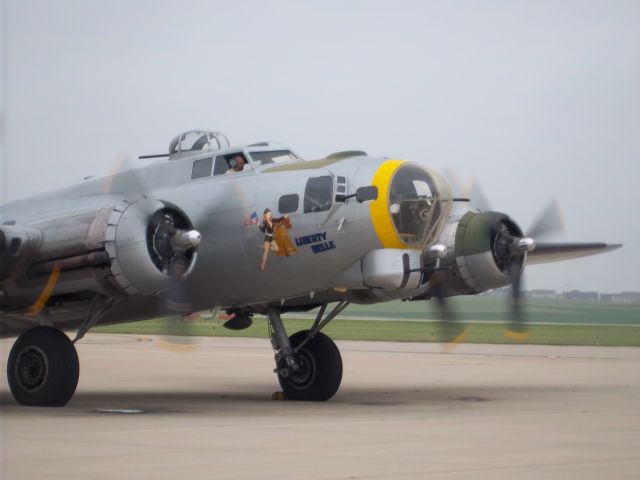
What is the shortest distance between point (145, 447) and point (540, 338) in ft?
134

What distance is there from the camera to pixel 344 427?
15438mm

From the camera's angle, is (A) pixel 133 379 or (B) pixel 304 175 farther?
(A) pixel 133 379

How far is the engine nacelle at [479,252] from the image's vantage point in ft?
65.6

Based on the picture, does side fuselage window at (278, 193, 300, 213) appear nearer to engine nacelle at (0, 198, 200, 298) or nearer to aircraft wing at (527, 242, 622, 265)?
engine nacelle at (0, 198, 200, 298)

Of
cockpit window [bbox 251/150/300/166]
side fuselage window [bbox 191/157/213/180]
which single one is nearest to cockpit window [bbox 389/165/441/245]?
cockpit window [bbox 251/150/300/166]

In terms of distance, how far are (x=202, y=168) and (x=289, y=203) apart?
7.04 ft

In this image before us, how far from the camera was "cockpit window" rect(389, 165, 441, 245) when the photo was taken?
1772 cm

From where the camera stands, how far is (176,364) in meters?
32.7

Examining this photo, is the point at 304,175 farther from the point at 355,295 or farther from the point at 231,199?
the point at 355,295

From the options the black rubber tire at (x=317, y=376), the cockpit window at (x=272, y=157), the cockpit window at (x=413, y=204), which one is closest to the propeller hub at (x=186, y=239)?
the cockpit window at (x=272, y=157)

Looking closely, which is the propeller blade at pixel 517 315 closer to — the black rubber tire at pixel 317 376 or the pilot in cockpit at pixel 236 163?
the black rubber tire at pixel 317 376

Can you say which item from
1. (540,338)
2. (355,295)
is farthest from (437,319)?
(540,338)

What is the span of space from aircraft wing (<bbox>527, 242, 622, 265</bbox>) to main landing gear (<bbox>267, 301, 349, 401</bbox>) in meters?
4.81

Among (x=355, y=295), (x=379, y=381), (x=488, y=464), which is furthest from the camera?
(x=379, y=381)
